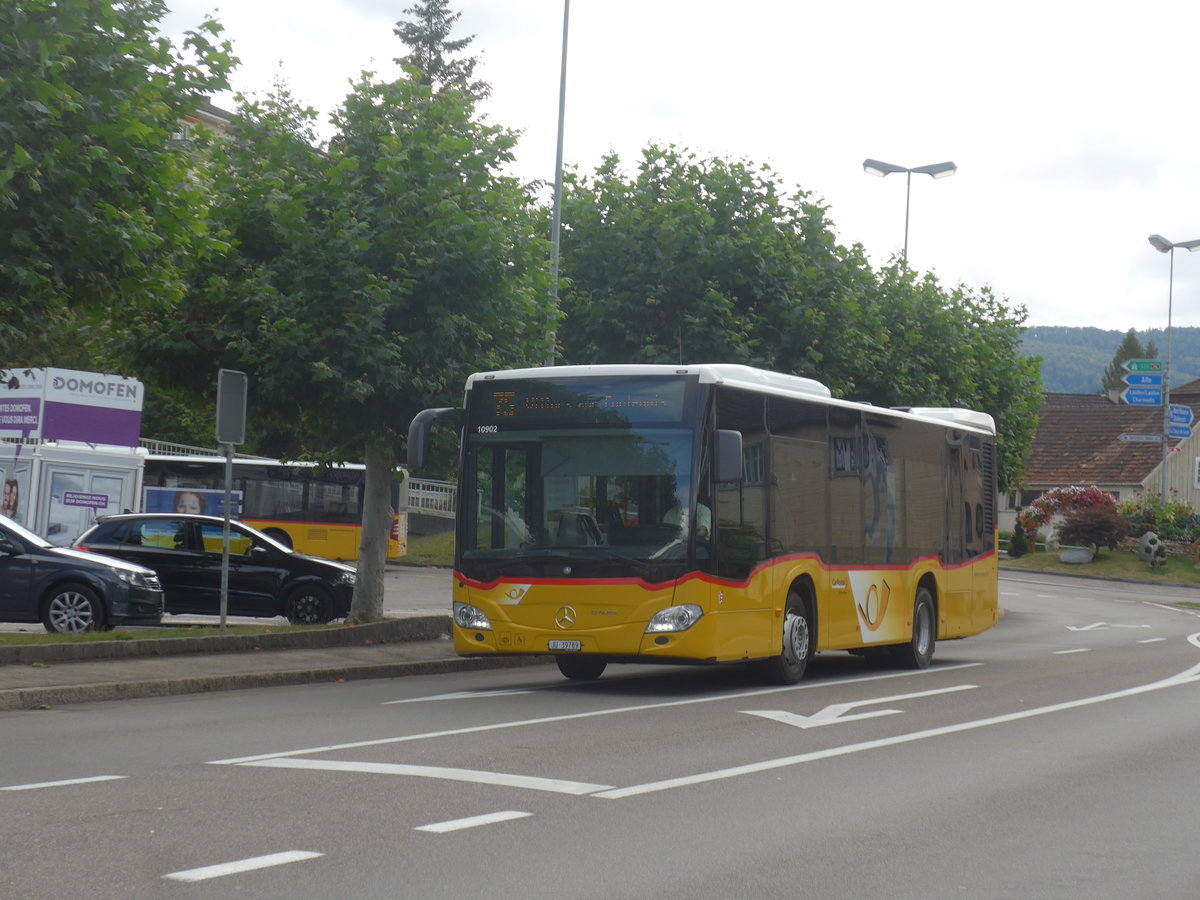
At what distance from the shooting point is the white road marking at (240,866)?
6.38 meters

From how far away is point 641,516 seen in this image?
1493 cm

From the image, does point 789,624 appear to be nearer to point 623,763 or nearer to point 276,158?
point 623,763

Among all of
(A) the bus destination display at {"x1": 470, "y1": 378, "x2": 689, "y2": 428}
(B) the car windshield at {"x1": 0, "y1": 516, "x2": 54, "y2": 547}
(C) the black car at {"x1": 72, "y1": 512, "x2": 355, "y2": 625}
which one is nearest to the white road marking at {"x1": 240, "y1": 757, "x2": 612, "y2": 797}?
(A) the bus destination display at {"x1": 470, "y1": 378, "x2": 689, "y2": 428}

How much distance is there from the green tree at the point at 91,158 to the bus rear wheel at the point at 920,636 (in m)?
9.58

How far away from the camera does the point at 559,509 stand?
1514 cm

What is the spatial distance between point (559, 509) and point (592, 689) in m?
1.96

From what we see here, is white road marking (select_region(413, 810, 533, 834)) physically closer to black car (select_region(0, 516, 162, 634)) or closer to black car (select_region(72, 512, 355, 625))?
black car (select_region(0, 516, 162, 634))

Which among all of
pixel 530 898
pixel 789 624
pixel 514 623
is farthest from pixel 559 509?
pixel 530 898

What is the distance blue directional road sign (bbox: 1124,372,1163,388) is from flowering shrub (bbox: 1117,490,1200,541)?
6.75 m

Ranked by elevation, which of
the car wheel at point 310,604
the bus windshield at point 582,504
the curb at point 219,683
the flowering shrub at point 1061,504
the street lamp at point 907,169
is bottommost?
the curb at point 219,683

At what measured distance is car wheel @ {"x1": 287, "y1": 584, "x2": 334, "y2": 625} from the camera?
24016 mm

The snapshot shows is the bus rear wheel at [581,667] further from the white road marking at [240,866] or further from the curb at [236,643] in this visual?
the white road marking at [240,866]

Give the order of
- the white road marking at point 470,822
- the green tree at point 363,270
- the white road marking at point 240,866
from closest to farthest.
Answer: the white road marking at point 240,866
the white road marking at point 470,822
the green tree at point 363,270

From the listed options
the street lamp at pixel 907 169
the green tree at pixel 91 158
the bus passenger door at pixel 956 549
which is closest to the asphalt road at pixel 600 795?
the green tree at pixel 91 158
